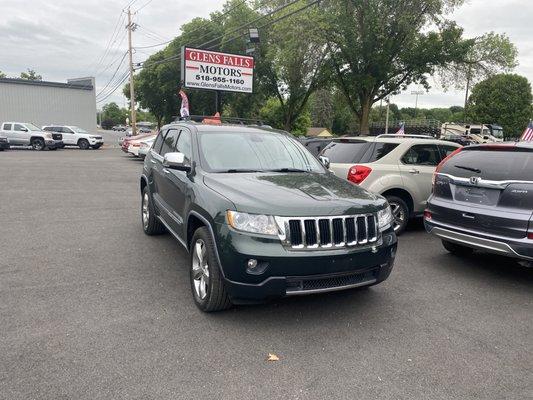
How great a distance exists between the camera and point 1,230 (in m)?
6.69

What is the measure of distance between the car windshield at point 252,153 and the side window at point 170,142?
854mm

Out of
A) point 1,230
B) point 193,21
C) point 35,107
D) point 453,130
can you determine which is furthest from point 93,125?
point 1,230

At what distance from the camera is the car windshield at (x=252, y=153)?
4656mm

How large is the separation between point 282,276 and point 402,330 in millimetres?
1242

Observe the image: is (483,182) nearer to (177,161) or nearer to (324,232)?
(324,232)

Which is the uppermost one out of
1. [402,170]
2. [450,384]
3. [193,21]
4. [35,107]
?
[193,21]

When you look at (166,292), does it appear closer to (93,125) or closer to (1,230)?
(1,230)

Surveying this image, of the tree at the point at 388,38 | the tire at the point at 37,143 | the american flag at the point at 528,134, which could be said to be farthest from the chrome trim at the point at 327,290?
the tire at the point at 37,143

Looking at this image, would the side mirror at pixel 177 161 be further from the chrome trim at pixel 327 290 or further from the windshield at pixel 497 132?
the windshield at pixel 497 132

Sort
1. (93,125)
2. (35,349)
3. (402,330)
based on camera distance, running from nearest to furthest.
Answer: (35,349)
(402,330)
(93,125)

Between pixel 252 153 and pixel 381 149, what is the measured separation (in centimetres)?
292

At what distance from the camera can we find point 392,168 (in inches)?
272

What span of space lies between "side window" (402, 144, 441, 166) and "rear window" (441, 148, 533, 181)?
1.49 metres

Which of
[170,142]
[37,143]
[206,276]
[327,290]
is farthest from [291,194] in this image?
[37,143]
